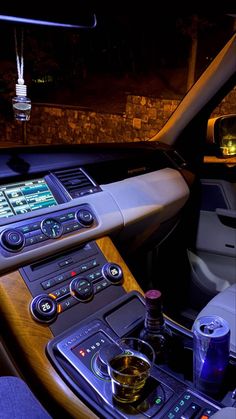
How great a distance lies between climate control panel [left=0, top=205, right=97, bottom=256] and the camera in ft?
5.05

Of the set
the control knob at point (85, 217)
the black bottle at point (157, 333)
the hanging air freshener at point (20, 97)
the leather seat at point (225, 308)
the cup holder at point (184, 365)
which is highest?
the hanging air freshener at point (20, 97)

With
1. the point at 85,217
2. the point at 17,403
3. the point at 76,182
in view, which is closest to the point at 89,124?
the point at 76,182

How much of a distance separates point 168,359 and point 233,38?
5.87 ft

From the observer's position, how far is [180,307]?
9.81 feet

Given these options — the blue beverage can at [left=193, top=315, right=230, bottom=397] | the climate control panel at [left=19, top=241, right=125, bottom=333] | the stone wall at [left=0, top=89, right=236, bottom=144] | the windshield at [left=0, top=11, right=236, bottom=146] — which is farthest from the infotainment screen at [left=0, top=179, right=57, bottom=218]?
the windshield at [left=0, top=11, right=236, bottom=146]

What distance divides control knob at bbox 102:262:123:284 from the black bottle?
26 centimetres

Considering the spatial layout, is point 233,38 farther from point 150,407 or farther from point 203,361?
point 150,407

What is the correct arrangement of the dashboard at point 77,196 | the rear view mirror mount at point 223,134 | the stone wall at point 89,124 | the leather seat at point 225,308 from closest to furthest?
1. the dashboard at point 77,196
2. the leather seat at point 225,308
3. the rear view mirror mount at point 223,134
4. the stone wall at point 89,124

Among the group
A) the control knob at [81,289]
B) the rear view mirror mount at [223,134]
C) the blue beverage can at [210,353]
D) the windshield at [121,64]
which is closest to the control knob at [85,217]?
the control knob at [81,289]

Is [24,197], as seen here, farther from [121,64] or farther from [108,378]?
[121,64]

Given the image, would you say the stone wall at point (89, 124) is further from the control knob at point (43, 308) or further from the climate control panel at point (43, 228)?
the control knob at point (43, 308)

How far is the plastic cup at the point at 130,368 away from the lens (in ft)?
4.16

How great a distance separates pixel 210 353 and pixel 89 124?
40.6ft

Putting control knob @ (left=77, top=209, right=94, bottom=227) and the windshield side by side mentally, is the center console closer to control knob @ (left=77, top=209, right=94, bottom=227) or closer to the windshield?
control knob @ (left=77, top=209, right=94, bottom=227)
